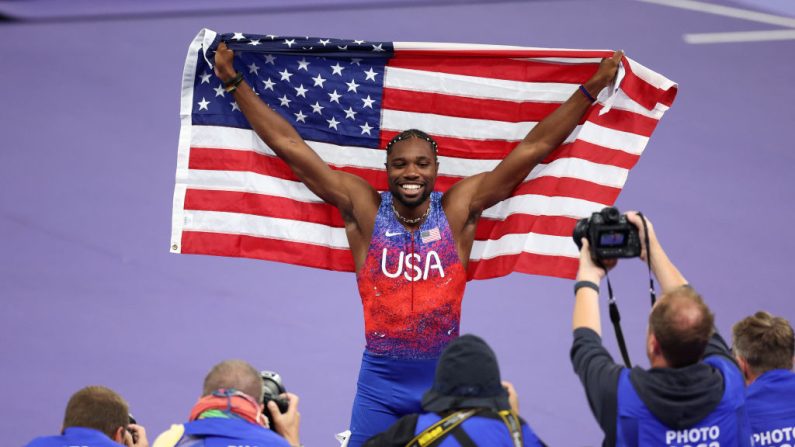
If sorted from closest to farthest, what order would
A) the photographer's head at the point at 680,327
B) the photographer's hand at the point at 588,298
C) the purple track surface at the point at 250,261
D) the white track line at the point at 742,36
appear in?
the photographer's head at the point at 680,327
the photographer's hand at the point at 588,298
the purple track surface at the point at 250,261
the white track line at the point at 742,36

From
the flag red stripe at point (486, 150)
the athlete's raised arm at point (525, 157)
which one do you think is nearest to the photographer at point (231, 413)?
the athlete's raised arm at point (525, 157)

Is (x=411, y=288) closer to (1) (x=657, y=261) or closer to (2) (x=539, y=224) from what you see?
(2) (x=539, y=224)

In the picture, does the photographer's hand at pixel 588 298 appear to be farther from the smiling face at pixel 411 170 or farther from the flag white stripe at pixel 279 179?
the flag white stripe at pixel 279 179

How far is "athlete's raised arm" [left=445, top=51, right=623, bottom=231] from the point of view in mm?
6840

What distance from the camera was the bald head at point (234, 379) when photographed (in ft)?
16.1

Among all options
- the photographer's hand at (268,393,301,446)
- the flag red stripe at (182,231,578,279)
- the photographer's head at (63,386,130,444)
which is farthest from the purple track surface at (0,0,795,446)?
the photographer's head at (63,386,130,444)

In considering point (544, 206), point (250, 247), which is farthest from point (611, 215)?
point (250, 247)

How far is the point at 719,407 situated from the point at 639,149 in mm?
3131

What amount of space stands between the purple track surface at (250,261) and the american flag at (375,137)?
5.50ft

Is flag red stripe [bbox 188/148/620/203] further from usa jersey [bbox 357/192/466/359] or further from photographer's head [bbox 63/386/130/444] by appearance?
photographer's head [bbox 63/386/130/444]

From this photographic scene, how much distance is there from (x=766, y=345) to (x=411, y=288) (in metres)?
1.99

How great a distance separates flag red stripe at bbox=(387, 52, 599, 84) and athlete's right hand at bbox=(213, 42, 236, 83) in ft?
3.24

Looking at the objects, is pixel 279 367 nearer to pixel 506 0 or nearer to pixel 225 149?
pixel 225 149

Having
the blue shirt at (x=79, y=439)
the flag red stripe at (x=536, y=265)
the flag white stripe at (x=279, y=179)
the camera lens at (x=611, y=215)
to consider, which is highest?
the flag white stripe at (x=279, y=179)
